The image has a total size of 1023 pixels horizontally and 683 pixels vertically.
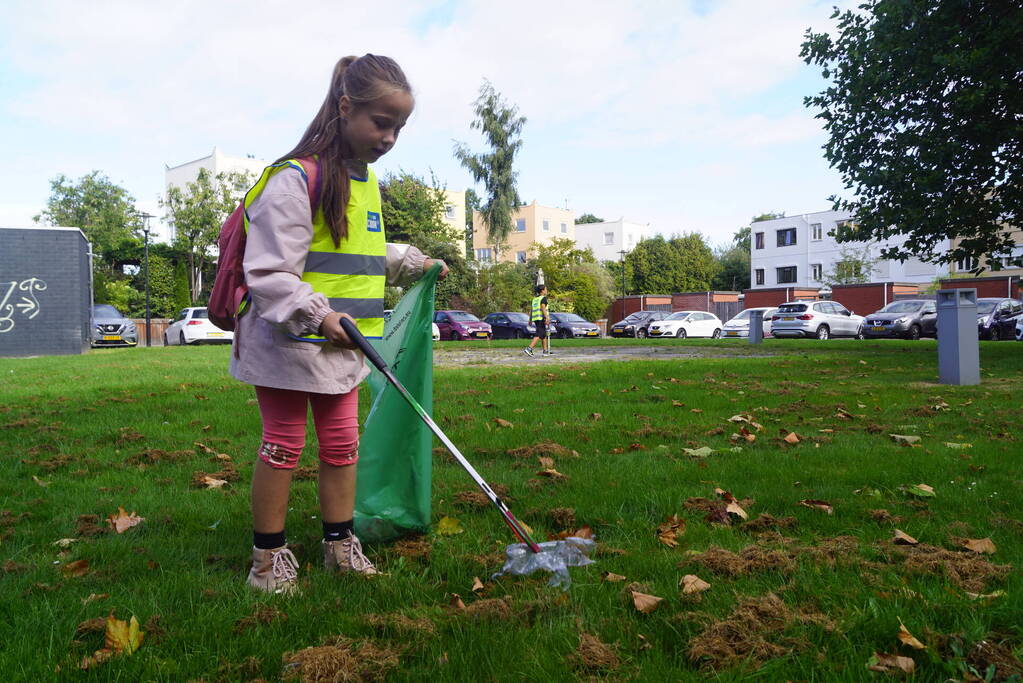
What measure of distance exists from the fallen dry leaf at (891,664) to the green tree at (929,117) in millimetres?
11696

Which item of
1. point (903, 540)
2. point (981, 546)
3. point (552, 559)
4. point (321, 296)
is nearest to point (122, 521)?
point (321, 296)

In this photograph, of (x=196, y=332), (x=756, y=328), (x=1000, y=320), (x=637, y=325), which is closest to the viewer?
(x=756, y=328)

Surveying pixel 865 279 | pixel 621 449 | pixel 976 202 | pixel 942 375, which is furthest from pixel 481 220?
pixel 621 449

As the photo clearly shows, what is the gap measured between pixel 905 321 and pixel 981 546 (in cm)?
2698

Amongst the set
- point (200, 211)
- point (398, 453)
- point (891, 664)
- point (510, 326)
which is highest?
point (200, 211)

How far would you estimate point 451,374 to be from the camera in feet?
34.7

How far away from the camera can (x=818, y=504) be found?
3.37 metres

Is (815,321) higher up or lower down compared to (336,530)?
higher up

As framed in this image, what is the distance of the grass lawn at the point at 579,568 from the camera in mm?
1988

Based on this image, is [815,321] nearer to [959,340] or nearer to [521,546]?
[959,340]

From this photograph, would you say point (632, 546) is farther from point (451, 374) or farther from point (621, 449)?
point (451, 374)

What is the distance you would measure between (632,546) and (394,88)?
1880 mm

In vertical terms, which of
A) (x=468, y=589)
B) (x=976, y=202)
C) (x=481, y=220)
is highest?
(x=481, y=220)

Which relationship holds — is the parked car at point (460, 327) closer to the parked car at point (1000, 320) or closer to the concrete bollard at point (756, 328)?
the concrete bollard at point (756, 328)
